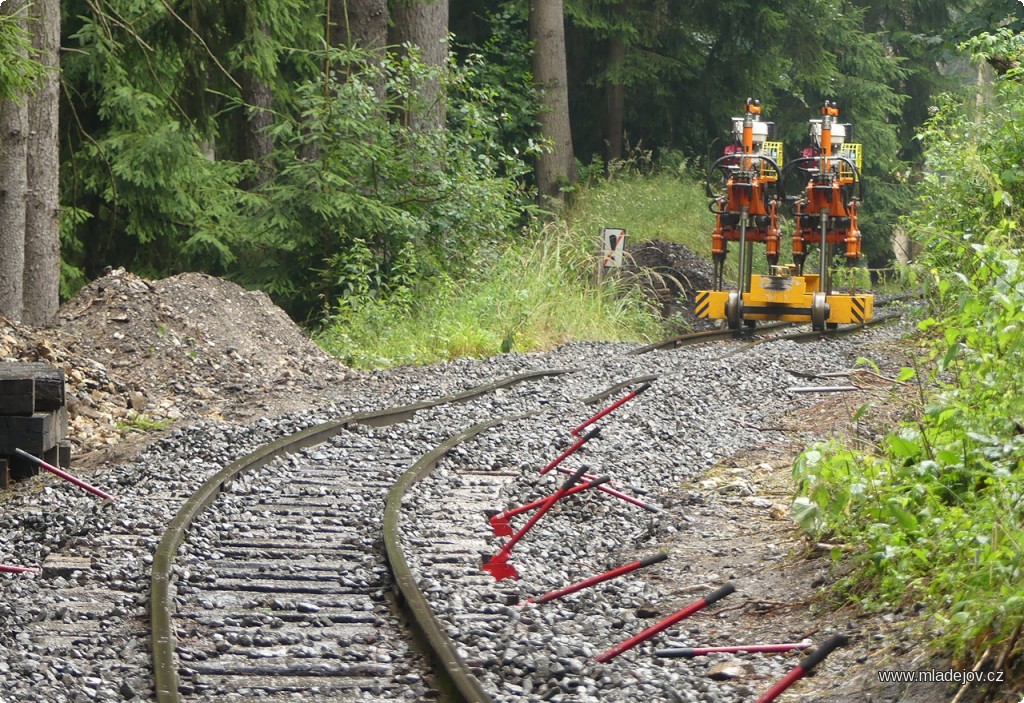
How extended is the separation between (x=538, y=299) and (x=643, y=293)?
358 centimetres

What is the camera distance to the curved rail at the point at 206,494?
183 inches

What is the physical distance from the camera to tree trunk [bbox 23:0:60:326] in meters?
12.6

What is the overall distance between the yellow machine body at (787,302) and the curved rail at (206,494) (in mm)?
4237

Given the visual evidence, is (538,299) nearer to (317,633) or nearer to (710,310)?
(710,310)

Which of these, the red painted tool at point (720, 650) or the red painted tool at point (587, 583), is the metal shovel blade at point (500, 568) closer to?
the red painted tool at point (587, 583)

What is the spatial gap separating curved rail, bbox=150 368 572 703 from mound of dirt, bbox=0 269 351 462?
1.17 m

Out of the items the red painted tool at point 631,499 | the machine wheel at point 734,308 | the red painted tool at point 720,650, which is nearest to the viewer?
the red painted tool at point 720,650

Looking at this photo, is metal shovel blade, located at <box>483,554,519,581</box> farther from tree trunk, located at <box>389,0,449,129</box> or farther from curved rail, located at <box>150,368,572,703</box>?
tree trunk, located at <box>389,0,449,129</box>

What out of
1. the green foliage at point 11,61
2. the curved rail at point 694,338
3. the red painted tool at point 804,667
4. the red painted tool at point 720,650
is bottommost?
the curved rail at point 694,338

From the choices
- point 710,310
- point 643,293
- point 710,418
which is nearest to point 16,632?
point 710,418

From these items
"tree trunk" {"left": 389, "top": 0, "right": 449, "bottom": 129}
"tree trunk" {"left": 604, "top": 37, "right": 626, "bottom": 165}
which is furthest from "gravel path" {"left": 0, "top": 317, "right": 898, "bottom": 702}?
"tree trunk" {"left": 604, "top": 37, "right": 626, "bottom": 165}

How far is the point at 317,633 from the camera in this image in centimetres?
511

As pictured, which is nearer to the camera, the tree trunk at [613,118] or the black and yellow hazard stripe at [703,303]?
the black and yellow hazard stripe at [703,303]

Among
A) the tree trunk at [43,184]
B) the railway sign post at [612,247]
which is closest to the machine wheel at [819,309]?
the railway sign post at [612,247]
